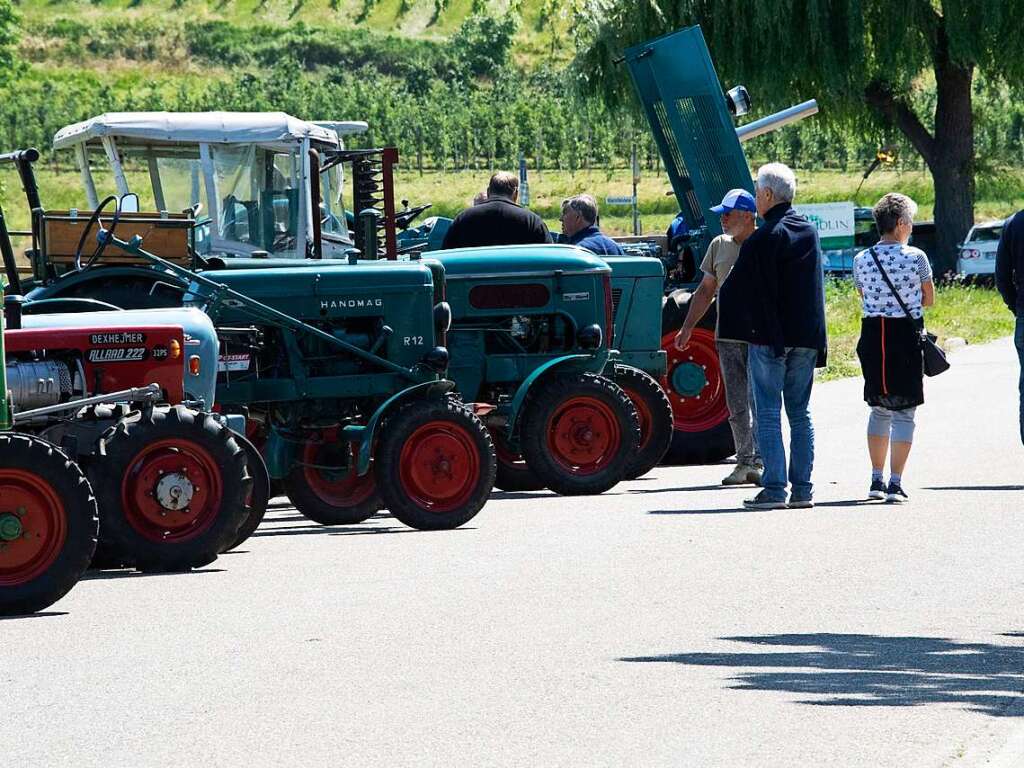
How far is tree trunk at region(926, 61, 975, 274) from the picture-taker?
36.9m

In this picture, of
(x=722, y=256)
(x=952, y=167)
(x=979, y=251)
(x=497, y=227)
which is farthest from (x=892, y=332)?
(x=979, y=251)

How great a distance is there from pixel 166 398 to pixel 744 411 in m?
4.36

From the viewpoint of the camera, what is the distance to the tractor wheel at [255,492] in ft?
32.0

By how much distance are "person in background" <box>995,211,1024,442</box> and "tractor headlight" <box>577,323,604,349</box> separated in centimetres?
243

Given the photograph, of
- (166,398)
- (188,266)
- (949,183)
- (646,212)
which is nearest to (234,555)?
(166,398)

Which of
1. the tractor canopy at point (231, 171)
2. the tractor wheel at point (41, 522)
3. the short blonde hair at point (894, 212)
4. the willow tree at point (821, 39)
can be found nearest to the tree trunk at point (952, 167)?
the willow tree at point (821, 39)

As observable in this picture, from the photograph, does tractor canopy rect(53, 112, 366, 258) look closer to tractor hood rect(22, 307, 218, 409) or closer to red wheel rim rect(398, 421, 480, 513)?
red wheel rim rect(398, 421, 480, 513)

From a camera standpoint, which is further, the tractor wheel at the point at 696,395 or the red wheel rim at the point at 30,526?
the tractor wheel at the point at 696,395

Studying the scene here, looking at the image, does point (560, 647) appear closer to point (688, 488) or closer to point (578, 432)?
point (578, 432)

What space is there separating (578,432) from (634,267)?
78.8 inches

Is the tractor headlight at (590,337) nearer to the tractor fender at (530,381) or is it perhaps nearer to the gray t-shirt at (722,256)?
the tractor fender at (530,381)

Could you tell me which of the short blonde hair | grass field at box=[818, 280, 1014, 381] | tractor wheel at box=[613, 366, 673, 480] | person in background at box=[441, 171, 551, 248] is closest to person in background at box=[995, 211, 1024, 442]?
the short blonde hair

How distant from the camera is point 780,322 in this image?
11.3 metres

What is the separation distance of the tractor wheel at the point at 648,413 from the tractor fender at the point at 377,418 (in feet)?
6.85
